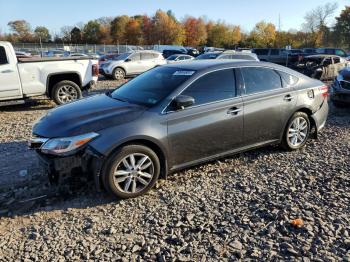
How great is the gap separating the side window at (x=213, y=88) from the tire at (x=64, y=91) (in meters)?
6.02

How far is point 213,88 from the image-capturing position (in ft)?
16.2

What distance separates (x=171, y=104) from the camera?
14.8 ft

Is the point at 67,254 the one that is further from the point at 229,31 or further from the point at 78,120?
the point at 229,31

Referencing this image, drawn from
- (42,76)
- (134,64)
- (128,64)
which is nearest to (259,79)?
(42,76)

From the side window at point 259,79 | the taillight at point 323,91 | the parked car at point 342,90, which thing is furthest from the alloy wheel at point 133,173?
the parked car at point 342,90

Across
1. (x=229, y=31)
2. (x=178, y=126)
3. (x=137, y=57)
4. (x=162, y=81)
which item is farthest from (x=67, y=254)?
(x=229, y=31)

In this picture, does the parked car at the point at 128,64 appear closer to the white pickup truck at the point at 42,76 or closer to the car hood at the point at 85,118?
the white pickup truck at the point at 42,76

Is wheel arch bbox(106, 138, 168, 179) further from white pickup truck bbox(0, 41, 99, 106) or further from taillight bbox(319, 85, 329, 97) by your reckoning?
white pickup truck bbox(0, 41, 99, 106)

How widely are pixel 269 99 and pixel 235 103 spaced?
70 cm

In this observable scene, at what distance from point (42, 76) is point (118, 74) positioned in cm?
950

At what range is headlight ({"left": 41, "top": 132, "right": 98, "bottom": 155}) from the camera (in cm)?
402

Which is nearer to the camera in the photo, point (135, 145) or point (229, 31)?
point (135, 145)

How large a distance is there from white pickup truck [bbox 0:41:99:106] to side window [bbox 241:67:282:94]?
243 inches

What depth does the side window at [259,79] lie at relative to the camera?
5273 mm
